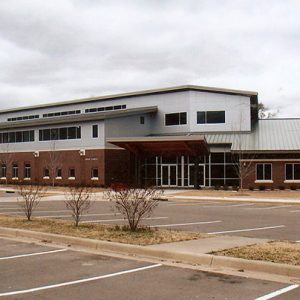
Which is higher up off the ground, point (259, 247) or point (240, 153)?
point (240, 153)

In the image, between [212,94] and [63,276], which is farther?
[212,94]

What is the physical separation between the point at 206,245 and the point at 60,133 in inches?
1675

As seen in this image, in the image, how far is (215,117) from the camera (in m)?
50.5

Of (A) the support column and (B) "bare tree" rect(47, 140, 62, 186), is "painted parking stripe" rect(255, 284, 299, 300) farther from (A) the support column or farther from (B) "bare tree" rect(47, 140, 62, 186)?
(B) "bare tree" rect(47, 140, 62, 186)

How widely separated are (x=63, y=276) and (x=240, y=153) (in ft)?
121

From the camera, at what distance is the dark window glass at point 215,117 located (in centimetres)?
5028

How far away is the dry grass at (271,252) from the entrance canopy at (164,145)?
96.3 ft

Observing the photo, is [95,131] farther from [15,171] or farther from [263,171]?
[263,171]

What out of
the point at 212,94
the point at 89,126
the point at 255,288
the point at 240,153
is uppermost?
the point at 212,94

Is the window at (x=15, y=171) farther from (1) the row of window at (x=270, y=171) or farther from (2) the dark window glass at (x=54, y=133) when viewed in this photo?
(1) the row of window at (x=270, y=171)

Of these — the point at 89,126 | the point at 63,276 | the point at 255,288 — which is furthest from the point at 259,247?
the point at 89,126

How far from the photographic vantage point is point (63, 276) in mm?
8211

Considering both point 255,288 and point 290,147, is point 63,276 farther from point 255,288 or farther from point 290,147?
point 290,147

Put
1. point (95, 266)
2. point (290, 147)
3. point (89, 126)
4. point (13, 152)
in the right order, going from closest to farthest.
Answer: point (95, 266), point (290, 147), point (89, 126), point (13, 152)
